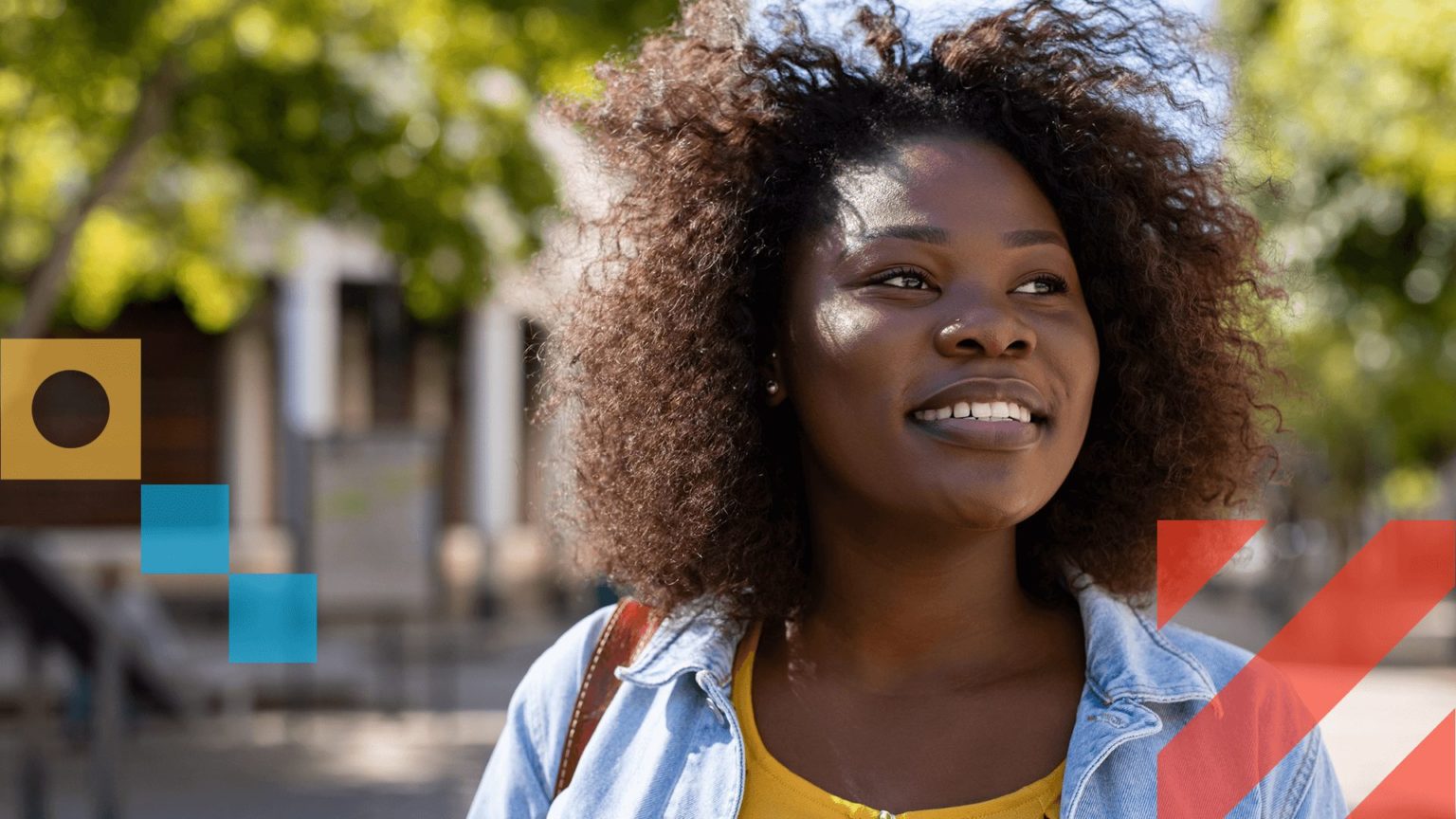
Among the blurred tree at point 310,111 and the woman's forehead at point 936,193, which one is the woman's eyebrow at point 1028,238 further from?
the blurred tree at point 310,111

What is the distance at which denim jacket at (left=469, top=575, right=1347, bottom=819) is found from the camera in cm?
190

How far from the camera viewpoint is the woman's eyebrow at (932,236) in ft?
6.42

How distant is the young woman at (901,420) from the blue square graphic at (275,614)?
5.27ft

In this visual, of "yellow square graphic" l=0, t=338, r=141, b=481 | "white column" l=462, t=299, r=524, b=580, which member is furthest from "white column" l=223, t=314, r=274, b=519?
"yellow square graphic" l=0, t=338, r=141, b=481

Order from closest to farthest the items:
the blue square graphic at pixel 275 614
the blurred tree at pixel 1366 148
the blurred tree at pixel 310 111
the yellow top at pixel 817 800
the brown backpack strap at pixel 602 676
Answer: the yellow top at pixel 817 800, the brown backpack strap at pixel 602 676, the blue square graphic at pixel 275 614, the blurred tree at pixel 310 111, the blurred tree at pixel 1366 148

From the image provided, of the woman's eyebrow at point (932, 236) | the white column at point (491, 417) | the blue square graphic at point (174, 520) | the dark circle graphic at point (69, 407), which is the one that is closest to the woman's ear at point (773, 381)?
the woman's eyebrow at point (932, 236)

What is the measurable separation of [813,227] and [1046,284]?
0.32 metres

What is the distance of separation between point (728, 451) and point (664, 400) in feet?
0.42

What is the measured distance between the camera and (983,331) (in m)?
1.89

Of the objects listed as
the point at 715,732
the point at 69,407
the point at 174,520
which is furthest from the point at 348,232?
the point at 715,732

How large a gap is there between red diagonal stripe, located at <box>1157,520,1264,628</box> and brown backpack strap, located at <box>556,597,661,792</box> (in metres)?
0.76

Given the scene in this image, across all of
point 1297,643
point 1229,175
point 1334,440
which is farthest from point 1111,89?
point 1334,440

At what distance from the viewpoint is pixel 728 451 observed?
2.27 meters

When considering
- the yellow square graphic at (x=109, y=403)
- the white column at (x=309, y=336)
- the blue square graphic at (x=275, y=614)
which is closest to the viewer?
the yellow square graphic at (x=109, y=403)
